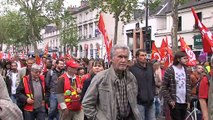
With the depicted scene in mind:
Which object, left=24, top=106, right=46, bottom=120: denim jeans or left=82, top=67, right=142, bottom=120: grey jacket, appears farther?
left=24, top=106, right=46, bottom=120: denim jeans

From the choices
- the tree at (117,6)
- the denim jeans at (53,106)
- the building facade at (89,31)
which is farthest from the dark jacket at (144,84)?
the building facade at (89,31)

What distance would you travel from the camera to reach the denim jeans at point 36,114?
768cm

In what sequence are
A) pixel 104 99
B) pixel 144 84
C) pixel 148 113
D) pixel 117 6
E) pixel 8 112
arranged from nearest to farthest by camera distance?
1. pixel 8 112
2. pixel 104 99
3. pixel 144 84
4. pixel 148 113
5. pixel 117 6

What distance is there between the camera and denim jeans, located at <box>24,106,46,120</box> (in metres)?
7.68

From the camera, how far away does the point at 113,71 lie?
4602 mm

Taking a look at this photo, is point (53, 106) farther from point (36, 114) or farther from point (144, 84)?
point (144, 84)

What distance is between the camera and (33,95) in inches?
305

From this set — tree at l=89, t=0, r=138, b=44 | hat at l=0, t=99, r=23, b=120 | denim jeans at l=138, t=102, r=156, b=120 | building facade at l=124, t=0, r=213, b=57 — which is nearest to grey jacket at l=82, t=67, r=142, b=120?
hat at l=0, t=99, r=23, b=120

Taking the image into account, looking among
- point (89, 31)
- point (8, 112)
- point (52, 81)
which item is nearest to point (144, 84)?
point (52, 81)

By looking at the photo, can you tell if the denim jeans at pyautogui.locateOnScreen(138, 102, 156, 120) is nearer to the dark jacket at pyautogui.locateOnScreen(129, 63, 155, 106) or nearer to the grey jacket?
the dark jacket at pyautogui.locateOnScreen(129, 63, 155, 106)

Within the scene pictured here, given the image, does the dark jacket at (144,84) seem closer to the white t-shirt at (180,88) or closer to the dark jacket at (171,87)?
the dark jacket at (171,87)

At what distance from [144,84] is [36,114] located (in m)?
2.04

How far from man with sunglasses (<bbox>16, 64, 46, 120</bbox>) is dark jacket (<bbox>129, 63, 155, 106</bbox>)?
1713 mm

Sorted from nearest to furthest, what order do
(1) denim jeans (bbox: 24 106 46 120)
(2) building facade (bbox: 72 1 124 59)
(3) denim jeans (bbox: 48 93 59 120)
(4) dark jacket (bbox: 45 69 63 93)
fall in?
(1) denim jeans (bbox: 24 106 46 120)
(3) denim jeans (bbox: 48 93 59 120)
(4) dark jacket (bbox: 45 69 63 93)
(2) building facade (bbox: 72 1 124 59)
